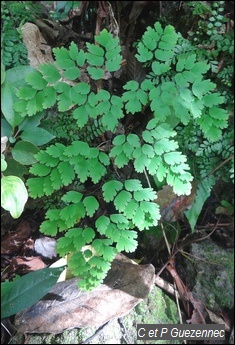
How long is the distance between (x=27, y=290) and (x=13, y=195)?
26cm

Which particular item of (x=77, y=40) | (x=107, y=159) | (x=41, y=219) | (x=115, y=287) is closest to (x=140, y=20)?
(x=77, y=40)

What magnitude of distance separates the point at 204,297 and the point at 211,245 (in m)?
0.20

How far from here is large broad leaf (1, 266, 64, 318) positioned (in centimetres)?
100

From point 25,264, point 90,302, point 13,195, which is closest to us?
point 13,195

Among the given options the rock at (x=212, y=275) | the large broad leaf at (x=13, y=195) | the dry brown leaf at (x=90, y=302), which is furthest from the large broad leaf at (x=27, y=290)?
the rock at (x=212, y=275)

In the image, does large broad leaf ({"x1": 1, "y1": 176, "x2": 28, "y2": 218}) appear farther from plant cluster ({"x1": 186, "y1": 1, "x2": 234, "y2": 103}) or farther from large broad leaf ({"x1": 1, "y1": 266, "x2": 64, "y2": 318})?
plant cluster ({"x1": 186, "y1": 1, "x2": 234, "y2": 103})

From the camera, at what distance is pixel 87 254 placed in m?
1.02

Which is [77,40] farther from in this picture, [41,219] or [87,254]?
[87,254]

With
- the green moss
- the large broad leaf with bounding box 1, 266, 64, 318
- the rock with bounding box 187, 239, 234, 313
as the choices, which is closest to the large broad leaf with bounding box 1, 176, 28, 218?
the large broad leaf with bounding box 1, 266, 64, 318

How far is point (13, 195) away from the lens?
3.21 feet

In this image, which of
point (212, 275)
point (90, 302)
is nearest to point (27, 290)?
point (90, 302)

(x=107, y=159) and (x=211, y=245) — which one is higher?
(x=107, y=159)

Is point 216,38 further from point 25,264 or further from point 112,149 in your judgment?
point 25,264

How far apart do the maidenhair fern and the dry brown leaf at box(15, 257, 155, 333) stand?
3.2 inches
